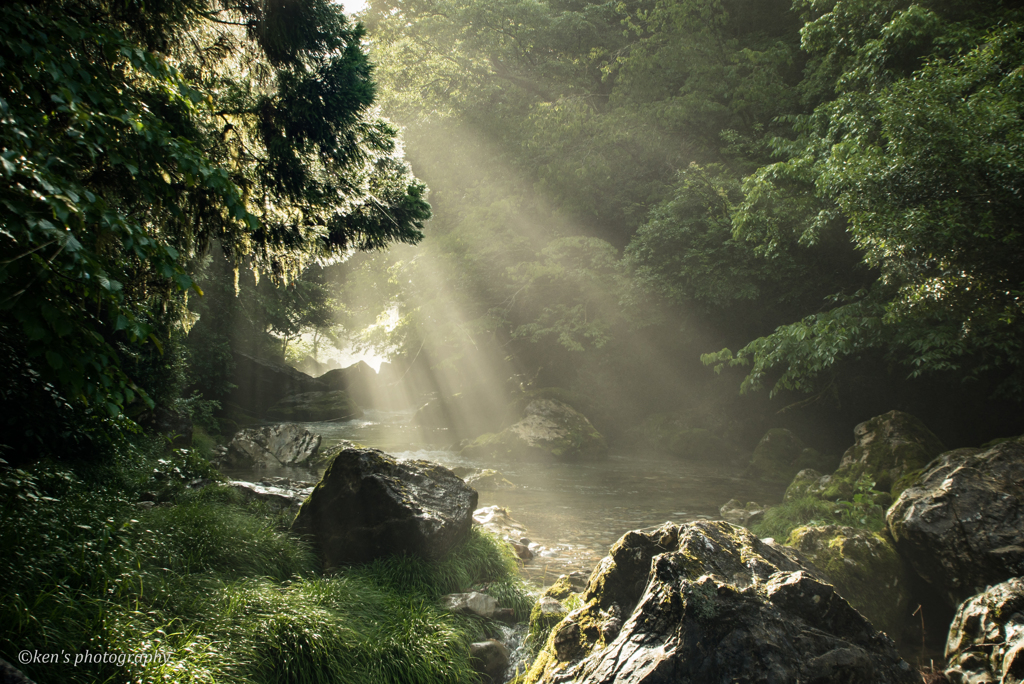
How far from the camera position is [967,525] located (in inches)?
224

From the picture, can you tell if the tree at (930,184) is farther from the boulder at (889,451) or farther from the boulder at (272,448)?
the boulder at (272,448)

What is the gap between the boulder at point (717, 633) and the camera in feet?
9.98

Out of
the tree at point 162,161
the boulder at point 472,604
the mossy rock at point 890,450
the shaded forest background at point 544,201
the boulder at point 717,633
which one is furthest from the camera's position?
the mossy rock at point 890,450

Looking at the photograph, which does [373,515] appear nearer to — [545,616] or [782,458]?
[545,616]

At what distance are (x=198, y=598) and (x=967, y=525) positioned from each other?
7.88 m

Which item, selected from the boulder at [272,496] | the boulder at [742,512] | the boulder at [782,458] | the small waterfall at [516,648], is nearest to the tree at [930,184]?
the boulder at [742,512]

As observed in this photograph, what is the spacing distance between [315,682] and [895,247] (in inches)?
417

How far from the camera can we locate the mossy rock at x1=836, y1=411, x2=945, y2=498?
9898 millimetres

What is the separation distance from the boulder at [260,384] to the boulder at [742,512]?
21520 millimetres

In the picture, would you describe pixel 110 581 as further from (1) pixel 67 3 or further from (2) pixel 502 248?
(2) pixel 502 248

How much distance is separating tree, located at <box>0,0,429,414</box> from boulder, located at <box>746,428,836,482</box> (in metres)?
13.4

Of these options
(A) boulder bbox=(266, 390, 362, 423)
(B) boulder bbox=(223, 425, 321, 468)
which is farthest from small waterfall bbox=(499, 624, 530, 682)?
(A) boulder bbox=(266, 390, 362, 423)

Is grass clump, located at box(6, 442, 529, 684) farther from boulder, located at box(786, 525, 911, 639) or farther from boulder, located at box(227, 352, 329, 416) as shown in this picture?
boulder, located at box(227, 352, 329, 416)

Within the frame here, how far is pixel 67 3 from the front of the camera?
4367 mm
